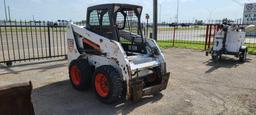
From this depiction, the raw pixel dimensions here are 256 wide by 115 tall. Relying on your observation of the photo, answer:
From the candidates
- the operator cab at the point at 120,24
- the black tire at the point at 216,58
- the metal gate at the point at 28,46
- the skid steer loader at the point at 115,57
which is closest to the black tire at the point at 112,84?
the skid steer loader at the point at 115,57

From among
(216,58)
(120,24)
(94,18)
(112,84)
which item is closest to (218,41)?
(216,58)

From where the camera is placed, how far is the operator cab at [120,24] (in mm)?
4844

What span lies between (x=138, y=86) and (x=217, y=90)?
233 centimetres

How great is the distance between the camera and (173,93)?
5336 millimetres

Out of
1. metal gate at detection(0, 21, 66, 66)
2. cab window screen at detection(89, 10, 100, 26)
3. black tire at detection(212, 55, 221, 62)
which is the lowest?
black tire at detection(212, 55, 221, 62)

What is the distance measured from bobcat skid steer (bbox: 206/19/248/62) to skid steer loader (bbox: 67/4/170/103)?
193 inches

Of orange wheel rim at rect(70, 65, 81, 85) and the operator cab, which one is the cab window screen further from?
orange wheel rim at rect(70, 65, 81, 85)

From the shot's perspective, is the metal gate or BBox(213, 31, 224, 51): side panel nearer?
the metal gate

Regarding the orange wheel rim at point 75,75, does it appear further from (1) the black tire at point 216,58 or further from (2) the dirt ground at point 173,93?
(1) the black tire at point 216,58

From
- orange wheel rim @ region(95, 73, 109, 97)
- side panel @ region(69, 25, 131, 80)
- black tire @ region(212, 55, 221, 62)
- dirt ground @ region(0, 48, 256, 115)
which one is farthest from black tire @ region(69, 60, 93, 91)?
black tire @ region(212, 55, 221, 62)

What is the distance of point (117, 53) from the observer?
4.49 metres

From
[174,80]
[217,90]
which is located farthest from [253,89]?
[174,80]

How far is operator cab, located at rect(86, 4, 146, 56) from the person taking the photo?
4.84m

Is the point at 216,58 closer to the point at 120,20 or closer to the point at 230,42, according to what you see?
the point at 230,42
